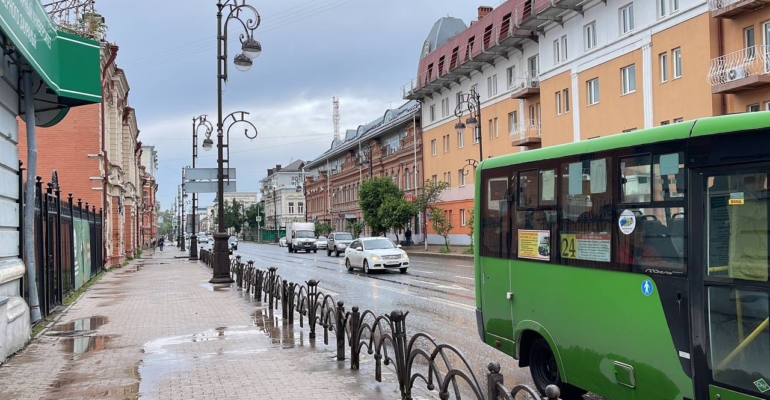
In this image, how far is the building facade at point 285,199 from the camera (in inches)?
4973

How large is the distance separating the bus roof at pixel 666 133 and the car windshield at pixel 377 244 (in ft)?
69.3

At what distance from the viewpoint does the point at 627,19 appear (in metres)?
31.4

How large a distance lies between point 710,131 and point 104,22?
32.6m

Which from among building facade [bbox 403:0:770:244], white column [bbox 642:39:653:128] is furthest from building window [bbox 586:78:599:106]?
white column [bbox 642:39:653:128]

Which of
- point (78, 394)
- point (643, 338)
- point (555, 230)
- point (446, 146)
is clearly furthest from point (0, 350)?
point (446, 146)

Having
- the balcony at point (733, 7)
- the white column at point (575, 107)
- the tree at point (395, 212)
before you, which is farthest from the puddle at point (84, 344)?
the tree at point (395, 212)

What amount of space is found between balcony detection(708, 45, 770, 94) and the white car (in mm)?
14039

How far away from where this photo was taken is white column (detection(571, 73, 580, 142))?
116ft

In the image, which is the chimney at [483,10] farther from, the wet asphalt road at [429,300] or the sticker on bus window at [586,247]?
the sticker on bus window at [586,247]

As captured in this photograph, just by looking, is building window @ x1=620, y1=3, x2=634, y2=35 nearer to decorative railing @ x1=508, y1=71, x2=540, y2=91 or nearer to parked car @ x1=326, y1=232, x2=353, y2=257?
decorative railing @ x1=508, y1=71, x2=540, y2=91

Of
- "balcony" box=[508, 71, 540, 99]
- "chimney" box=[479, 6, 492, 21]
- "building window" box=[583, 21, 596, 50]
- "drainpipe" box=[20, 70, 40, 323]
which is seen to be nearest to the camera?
"drainpipe" box=[20, 70, 40, 323]

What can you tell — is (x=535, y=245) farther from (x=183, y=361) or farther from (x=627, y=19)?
(x=627, y=19)

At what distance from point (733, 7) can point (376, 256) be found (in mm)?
16735

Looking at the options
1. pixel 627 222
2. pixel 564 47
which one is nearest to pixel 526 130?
pixel 564 47
